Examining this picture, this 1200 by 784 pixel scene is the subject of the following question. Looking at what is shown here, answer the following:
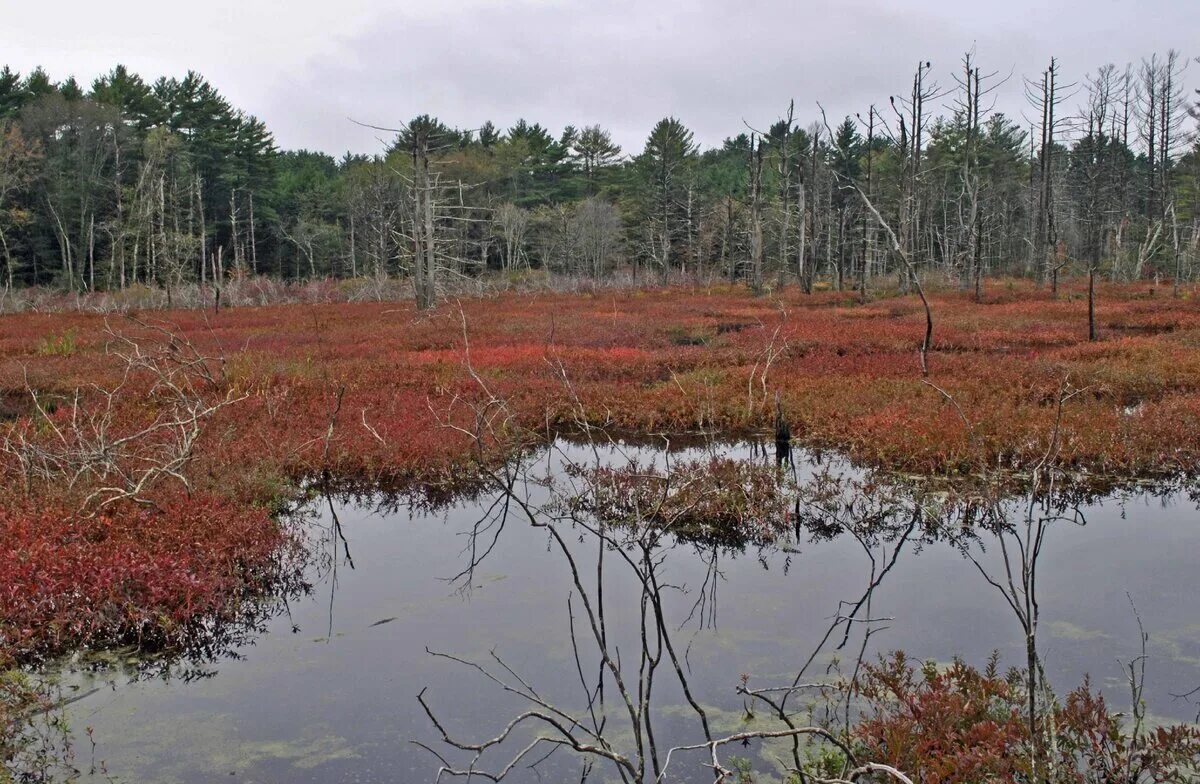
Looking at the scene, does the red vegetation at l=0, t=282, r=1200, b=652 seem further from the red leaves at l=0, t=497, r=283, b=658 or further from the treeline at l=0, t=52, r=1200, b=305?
the treeline at l=0, t=52, r=1200, b=305

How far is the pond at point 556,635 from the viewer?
499cm

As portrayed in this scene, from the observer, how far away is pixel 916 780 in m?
4.14

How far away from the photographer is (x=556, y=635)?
253 inches

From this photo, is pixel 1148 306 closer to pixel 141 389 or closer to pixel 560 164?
pixel 141 389

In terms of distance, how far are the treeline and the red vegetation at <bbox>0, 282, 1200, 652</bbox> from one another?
18.6 m

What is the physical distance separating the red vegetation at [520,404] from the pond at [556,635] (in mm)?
930

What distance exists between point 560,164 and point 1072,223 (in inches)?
1492

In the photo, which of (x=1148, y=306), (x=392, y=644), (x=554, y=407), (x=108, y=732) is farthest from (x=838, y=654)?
(x=1148, y=306)

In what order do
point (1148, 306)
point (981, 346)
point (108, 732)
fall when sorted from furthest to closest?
point (1148, 306) → point (981, 346) → point (108, 732)

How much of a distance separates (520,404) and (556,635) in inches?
298

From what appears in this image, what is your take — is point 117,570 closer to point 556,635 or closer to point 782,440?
point 556,635

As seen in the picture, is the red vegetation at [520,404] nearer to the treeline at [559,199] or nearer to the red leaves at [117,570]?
the red leaves at [117,570]

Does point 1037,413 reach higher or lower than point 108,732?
higher

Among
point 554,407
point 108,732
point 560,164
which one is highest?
point 560,164
